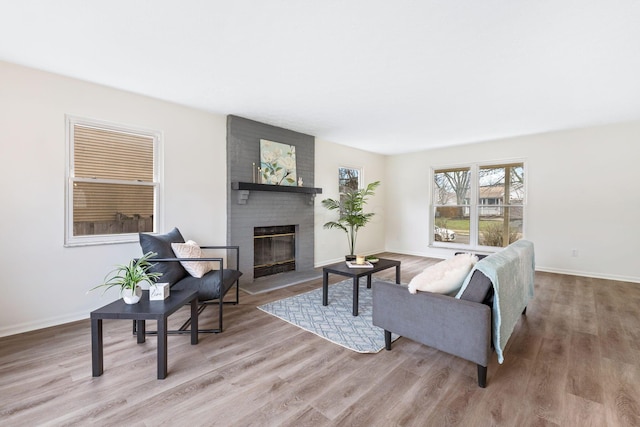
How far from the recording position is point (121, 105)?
10.3ft

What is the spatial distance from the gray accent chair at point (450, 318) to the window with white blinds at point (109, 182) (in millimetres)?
2921

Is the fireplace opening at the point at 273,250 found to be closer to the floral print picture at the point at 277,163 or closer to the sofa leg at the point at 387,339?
the floral print picture at the point at 277,163

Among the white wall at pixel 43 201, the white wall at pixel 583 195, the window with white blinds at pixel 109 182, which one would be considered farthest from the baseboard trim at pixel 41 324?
the white wall at pixel 583 195

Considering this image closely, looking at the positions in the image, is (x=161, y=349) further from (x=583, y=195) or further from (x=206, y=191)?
(x=583, y=195)

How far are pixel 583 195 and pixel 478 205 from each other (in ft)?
5.15

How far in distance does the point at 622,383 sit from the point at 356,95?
10.9ft

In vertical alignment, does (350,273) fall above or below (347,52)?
below

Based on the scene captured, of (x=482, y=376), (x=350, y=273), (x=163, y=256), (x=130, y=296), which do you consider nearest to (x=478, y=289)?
(x=482, y=376)

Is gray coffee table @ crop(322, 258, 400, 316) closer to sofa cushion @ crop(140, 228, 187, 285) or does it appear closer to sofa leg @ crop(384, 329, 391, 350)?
sofa leg @ crop(384, 329, 391, 350)

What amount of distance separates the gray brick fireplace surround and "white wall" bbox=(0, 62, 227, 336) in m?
1.16

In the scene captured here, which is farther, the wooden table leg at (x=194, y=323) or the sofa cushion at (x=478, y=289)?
the wooden table leg at (x=194, y=323)

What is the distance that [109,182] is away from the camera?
3131 mm

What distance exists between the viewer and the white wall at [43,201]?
2.55m

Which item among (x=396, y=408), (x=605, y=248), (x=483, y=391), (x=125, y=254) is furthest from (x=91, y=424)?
(x=605, y=248)
